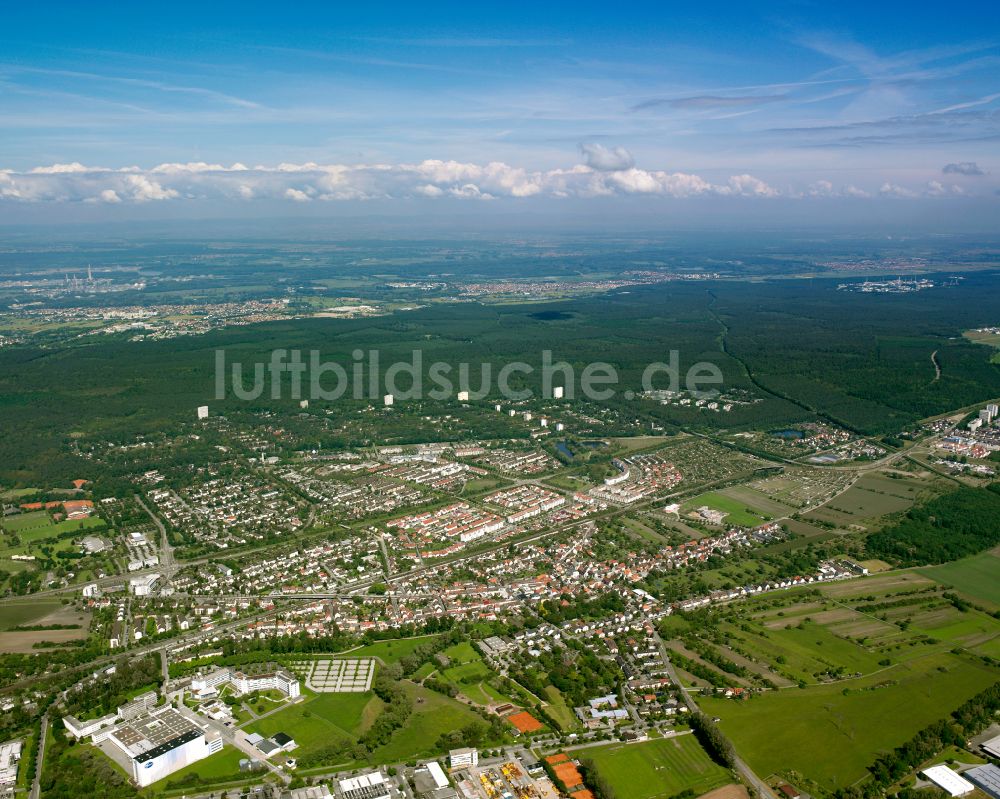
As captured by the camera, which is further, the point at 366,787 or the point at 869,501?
the point at 869,501

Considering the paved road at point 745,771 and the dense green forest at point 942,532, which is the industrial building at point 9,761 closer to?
the paved road at point 745,771

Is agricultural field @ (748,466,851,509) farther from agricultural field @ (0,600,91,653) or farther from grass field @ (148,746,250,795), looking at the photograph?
agricultural field @ (0,600,91,653)

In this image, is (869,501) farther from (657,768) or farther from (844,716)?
(657,768)

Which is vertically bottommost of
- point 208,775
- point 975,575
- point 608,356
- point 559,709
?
point 208,775

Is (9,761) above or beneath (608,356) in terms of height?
beneath

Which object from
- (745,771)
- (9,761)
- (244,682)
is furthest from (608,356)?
(9,761)

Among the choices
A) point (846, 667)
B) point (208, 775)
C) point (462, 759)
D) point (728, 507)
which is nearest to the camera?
point (208, 775)

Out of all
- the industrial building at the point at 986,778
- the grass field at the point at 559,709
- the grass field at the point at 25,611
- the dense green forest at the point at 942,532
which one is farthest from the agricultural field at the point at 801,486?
the grass field at the point at 25,611
